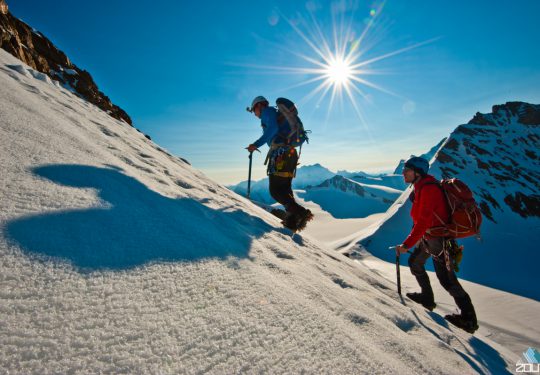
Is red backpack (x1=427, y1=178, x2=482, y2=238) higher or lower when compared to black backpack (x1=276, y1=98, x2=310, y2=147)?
lower

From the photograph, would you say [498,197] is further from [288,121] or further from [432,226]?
[288,121]

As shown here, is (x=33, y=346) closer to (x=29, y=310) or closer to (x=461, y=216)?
(x=29, y=310)

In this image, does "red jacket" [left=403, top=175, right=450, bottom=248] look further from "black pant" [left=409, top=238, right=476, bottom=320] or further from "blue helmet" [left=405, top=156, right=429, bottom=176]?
"black pant" [left=409, top=238, right=476, bottom=320]

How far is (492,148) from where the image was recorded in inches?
2938

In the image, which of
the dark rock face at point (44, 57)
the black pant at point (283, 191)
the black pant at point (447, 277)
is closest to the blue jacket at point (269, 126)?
the black pant at point (283, 191)

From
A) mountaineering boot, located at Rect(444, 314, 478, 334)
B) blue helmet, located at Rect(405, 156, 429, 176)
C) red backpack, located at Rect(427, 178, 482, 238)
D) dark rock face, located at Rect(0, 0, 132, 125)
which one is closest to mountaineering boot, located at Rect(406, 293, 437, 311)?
mountaineering boot, located at Rect(444, 314, 478, 334)

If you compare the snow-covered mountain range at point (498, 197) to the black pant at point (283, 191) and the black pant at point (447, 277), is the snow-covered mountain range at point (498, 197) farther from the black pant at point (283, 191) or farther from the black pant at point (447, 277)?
the black pant at point (283, 191)

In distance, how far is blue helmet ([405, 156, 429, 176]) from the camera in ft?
13.3

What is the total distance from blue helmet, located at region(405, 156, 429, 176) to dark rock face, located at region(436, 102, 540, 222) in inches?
2439

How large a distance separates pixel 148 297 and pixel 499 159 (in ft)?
313

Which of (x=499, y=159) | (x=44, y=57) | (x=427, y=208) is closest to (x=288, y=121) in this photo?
(x=427, y=208)

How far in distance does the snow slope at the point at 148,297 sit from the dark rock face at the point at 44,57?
40.6 feet

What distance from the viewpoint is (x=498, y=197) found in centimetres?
5847

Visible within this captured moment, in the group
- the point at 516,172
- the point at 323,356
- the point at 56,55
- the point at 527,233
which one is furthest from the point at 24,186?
the point at 516,172
